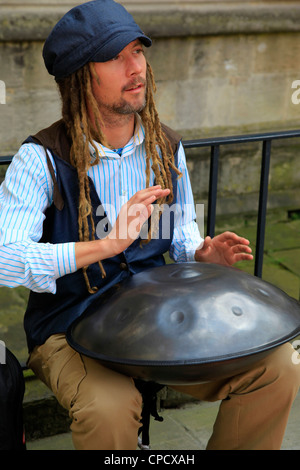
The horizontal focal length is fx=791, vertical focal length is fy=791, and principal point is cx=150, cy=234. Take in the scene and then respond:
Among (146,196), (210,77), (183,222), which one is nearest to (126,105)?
(146,196)

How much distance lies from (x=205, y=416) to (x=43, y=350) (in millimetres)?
974

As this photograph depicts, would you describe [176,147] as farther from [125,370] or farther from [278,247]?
[278,247]

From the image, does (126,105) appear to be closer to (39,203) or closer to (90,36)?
(90,36)

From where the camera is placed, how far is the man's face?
2443 mm

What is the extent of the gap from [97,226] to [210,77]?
2.92m

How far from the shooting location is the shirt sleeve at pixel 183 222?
2.72m

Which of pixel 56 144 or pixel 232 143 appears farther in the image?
pixel 232 143

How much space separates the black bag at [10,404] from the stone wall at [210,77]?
2556 mm

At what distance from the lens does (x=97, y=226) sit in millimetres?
2498

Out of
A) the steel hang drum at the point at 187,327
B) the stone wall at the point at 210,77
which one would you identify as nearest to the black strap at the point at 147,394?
the steel hang drum at the point at 187,327

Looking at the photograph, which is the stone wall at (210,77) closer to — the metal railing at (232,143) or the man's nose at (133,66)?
the metal railing at (232,143)

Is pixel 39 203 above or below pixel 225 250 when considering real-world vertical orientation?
above

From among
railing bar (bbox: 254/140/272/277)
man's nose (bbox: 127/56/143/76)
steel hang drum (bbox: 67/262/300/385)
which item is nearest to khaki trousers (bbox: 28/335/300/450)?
steel hang drum (bbox: 67/262/300/385)

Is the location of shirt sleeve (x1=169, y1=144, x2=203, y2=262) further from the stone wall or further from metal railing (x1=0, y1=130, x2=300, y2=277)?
the stone wall
